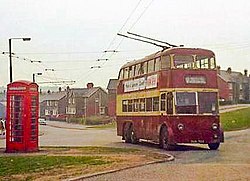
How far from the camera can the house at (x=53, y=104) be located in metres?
139

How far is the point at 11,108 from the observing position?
23953mm

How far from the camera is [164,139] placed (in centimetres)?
2522

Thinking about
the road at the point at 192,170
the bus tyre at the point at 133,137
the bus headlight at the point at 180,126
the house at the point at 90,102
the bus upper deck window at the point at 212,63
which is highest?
the house at the point at 90,102

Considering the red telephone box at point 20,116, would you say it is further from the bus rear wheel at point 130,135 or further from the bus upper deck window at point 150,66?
the bus rear wheel at point 130,135

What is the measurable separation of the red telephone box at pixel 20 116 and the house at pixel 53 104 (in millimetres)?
113029

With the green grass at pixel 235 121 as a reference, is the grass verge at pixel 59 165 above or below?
below

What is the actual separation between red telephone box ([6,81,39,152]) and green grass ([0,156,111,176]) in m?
3.76

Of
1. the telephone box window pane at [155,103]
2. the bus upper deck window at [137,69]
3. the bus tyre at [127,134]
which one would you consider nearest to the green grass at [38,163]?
the telephone box window pane at [155,103]

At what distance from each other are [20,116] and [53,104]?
119853 mm

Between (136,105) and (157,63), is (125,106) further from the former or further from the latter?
(157,63)

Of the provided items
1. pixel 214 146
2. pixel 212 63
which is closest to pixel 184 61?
pixel 212 63

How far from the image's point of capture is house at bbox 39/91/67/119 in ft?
456

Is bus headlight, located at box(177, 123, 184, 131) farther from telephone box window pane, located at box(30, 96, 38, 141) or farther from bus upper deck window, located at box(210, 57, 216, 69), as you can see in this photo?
telephone box window pane, located at box(30, 96, 38, 141)

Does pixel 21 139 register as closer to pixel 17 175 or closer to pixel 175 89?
pixel 175 89
